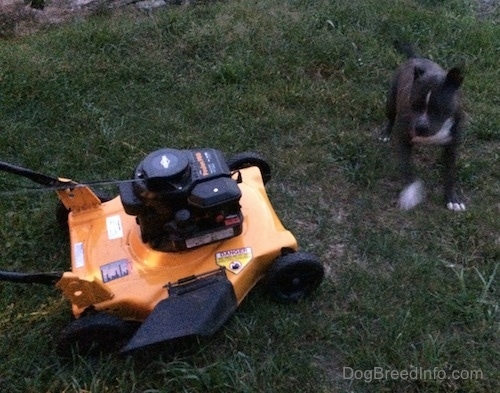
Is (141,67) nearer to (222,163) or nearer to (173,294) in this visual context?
(222,163)

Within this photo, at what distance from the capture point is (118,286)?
2791 millimetres

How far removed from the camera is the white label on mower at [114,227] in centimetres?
299

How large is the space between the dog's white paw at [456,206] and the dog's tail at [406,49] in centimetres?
116

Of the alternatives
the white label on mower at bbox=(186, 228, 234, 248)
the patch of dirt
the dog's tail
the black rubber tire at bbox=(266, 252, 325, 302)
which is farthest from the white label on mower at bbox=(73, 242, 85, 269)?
the patch of dirt

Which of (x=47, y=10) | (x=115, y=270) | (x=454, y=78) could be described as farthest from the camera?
(x=47, y=10)

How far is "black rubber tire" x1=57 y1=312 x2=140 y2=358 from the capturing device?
2.73 m

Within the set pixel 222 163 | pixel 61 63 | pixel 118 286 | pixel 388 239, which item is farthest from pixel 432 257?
pixel 61 63

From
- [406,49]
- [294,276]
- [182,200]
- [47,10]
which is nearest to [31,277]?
[182,200]

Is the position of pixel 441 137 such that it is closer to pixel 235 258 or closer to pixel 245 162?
pixel 245 162

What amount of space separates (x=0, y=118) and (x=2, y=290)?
5.04ft

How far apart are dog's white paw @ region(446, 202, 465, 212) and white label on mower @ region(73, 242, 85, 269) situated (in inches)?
76.8

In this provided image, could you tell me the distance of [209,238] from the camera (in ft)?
9.52

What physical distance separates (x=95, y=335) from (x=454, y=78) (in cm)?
216

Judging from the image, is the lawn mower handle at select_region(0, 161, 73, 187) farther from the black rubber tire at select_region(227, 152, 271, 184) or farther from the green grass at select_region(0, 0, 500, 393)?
the black rubber tire at select_region(227, 152, 271, 184)
